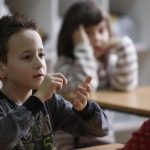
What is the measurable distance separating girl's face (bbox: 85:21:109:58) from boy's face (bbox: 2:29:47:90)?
1.08 m

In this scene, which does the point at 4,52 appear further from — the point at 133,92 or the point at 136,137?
the point at 133,92

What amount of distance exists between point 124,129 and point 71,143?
3.67 feet

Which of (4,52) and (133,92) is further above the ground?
(4,52)

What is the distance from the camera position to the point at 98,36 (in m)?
2.34

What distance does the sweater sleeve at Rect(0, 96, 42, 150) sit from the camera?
3.67 feet

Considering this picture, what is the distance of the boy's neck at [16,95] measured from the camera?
4.15 feet

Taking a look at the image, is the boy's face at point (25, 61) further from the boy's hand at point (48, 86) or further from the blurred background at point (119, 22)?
the blurred background at point (119, 22)

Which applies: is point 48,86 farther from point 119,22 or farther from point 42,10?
point 119,22

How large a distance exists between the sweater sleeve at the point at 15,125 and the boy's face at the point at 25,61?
0.09 m

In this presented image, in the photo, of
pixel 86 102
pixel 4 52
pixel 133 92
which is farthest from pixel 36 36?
pixel 133 92

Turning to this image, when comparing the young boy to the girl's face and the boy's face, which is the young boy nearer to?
the boy's face

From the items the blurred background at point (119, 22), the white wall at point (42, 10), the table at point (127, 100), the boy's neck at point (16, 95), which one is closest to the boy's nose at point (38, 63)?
the boy's neck at point (16, 95)

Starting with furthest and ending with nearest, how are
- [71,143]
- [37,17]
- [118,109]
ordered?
[37,17], [71,143], [118,109]

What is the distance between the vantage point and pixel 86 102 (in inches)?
50.7
